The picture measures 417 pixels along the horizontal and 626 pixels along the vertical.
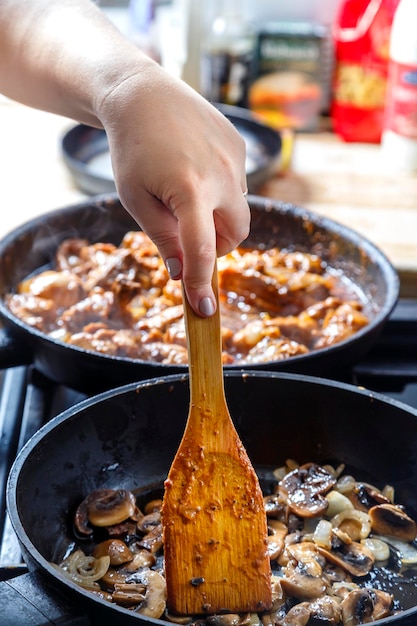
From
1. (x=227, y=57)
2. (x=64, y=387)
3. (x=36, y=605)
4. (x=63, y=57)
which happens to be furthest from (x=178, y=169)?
(x=227, y=57)

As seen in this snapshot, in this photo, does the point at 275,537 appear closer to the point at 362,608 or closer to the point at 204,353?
the point at 362,608

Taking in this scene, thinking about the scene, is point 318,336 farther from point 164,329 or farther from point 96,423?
point 96,423

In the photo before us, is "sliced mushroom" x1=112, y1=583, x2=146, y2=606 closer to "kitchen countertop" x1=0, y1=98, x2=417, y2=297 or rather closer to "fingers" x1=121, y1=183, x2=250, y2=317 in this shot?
"fingers" x1=121, y1=183, x2=250, y2=317

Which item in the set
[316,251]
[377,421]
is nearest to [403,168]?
[316,251]

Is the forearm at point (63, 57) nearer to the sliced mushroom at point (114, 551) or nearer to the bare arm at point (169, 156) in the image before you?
the bare arm at point (169, 156)

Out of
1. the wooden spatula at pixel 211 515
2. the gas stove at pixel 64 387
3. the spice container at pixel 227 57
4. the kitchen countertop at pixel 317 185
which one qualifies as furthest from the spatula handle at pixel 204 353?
the spice container at pixel 227 57
